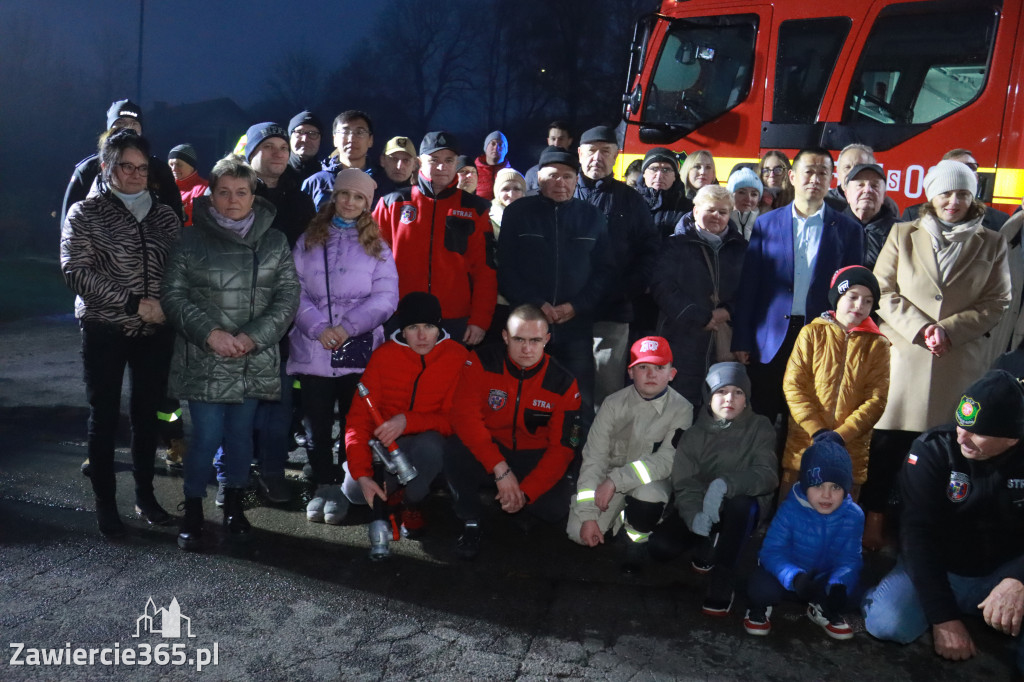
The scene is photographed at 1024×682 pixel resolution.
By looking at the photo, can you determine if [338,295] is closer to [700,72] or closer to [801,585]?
[801,585]

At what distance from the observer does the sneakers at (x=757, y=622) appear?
3.63 meters

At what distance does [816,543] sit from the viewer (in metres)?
3.70

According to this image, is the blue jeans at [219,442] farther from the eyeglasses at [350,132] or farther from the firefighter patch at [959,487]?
the firefighter patch at [959,487]

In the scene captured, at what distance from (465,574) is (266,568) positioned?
971 millimetres

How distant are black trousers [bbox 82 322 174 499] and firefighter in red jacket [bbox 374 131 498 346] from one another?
58.7 inches

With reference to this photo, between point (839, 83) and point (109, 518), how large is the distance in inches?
247

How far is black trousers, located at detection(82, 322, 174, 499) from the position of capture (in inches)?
169

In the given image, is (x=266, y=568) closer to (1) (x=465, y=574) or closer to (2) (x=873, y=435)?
(1) (x=465, y=574)

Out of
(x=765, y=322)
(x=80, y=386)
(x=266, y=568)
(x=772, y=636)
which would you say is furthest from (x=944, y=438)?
(x=80, y=386)

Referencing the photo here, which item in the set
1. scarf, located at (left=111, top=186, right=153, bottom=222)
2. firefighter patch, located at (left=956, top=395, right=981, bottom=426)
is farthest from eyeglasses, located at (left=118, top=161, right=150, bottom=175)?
firefighter patch, located at (left=956, top=395, right=981, bottom=426)

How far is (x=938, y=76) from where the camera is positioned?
6.64 m

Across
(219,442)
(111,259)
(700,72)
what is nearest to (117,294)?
(111,259)

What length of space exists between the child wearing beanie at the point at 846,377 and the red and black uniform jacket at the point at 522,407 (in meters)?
1.21

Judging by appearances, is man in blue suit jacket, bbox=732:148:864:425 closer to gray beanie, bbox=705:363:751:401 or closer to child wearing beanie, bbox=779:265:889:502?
child wearing beanie, bbox=779:265:889:502
